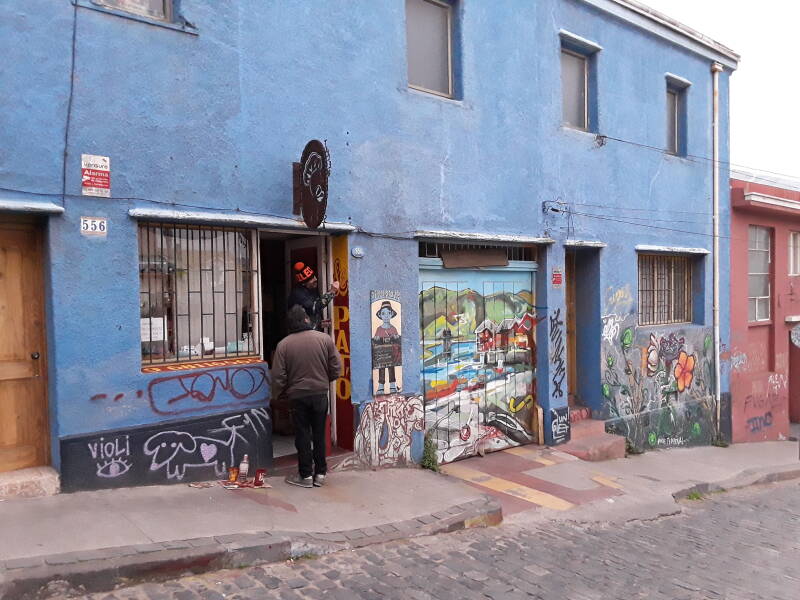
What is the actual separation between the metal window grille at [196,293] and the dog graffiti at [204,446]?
62 centimetres

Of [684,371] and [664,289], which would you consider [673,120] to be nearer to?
[664,289]

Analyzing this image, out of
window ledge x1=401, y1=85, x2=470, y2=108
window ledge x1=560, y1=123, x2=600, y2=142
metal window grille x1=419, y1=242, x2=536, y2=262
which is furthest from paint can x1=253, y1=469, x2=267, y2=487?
window ledge x1=560, y1=123, x2=600, y2=142

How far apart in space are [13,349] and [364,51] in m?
4.31

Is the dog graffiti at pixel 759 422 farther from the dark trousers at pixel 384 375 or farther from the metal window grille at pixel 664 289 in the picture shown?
the dark trousers at pixel 384 375

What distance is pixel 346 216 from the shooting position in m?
6.76

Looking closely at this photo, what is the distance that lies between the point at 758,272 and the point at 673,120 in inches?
158

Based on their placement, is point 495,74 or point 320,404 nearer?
point 320,404

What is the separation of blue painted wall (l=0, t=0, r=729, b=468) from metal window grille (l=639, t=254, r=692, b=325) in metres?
0.84

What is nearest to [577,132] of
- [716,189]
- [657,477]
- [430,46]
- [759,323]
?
[430,46]

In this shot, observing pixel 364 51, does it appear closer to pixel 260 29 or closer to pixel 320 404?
pixel 260 29

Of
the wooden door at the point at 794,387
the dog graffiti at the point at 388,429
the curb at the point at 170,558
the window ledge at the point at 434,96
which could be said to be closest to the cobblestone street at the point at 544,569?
the curb at the point at 170,558

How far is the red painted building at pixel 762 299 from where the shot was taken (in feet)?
41.8

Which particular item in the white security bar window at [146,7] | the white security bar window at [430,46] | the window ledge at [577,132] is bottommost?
the window ledge at [577,132]

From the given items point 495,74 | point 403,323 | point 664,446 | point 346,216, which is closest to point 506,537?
point 403,323
